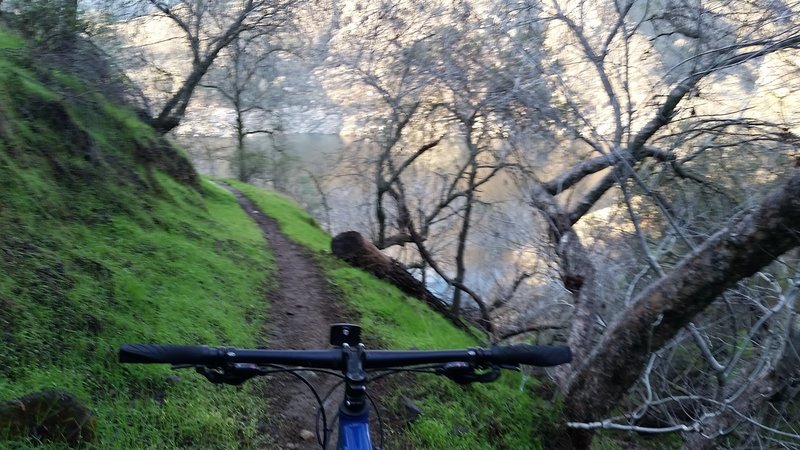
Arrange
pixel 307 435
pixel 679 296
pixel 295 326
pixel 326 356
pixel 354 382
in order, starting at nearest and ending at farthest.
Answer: pixel 354 382 → pixel 326 356 → pixel 679 296 → pixel 307 435 → pixel 295 326

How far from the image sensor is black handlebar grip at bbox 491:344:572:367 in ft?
7.95

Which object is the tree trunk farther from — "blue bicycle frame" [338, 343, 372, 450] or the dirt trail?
"blue bicycle frame" [338, 343, 372, 450]

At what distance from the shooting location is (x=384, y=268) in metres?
12.0

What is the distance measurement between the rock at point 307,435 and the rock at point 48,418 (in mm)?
1831

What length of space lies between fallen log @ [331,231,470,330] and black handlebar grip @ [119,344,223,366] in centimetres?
958

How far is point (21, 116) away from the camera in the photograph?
7.75 m

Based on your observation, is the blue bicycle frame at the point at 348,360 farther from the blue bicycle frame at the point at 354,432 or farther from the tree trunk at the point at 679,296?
the tree trunk at the point at 679,296

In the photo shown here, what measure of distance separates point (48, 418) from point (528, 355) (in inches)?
128

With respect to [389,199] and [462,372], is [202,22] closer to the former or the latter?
[389,199]

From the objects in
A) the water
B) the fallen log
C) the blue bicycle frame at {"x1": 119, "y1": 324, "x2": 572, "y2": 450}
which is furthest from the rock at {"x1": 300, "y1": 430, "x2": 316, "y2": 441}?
the fallen log

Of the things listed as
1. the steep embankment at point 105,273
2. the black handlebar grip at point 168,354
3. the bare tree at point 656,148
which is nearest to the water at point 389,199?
the bare tree at point 656,148

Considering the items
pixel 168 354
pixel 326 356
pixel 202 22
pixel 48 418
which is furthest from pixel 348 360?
pixel 202 22

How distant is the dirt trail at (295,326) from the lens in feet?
17.7

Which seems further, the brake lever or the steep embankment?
the steep embankment
